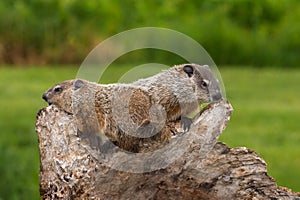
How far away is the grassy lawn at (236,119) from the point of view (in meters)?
9.09

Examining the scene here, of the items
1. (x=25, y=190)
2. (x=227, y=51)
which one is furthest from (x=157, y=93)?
(x=227, y=51)

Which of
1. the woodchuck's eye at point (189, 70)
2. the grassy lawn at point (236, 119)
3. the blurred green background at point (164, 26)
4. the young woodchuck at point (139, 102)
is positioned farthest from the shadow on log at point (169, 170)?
the blurred green background at point (164, 26)

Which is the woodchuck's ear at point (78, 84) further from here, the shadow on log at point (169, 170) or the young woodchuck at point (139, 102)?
the shadow on log at point (169, 170)

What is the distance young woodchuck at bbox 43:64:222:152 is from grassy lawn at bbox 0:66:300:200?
184 inches

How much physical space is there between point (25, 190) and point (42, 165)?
4722 millimetres

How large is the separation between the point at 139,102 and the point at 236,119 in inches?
346

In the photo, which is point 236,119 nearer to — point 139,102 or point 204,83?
point 204,83

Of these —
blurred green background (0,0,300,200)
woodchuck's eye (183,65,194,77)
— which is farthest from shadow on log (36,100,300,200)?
blurred green background (0,0,300,200)

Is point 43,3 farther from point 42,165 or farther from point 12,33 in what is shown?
point 42,165

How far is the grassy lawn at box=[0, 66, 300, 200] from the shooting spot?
9.09 m

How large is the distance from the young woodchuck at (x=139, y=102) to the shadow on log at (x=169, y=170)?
0.07 m

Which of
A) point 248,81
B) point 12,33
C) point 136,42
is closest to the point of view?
point 136,42

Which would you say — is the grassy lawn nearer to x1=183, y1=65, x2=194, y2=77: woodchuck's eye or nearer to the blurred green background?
the blurred green background

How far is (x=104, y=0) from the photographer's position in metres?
18.3
